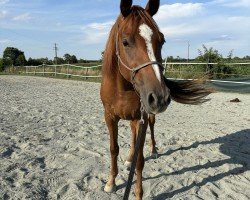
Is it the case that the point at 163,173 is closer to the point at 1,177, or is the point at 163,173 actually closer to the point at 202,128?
the point at 1,177

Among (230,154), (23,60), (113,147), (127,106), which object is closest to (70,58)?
(23,60)

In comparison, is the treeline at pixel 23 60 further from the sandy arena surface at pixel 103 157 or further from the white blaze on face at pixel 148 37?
the white blaze on face at pixel 148 37

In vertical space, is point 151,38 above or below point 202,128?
above

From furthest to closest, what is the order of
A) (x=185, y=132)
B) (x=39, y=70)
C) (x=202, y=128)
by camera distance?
(x=39, y=70) → (x=202, y=128) → (x=185, y=132)

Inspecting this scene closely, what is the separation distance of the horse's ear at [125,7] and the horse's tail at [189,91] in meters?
1.30

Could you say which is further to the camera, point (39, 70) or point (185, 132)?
point (39, 70)

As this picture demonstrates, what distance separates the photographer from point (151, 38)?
7.79 feet

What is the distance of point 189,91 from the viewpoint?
378 centimetres

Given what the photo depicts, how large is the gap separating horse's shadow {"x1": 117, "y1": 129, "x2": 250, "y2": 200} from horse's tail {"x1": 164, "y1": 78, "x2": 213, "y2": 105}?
101cm

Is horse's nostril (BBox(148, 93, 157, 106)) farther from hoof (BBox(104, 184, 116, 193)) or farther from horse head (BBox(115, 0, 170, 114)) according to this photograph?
hoof (BBox(104, 184, 116, 193))

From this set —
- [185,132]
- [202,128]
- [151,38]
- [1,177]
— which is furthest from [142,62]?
[202,128]

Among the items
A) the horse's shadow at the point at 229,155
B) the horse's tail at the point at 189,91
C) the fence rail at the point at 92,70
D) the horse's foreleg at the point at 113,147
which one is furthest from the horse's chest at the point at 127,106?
the fence rail at the point at 92,70

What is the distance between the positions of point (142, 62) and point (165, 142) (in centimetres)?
334

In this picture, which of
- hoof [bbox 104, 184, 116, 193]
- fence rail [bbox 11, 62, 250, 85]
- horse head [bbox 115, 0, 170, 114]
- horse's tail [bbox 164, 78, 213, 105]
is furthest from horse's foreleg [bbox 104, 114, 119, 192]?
fence rail [bbox 11, 62, 250, 85]
